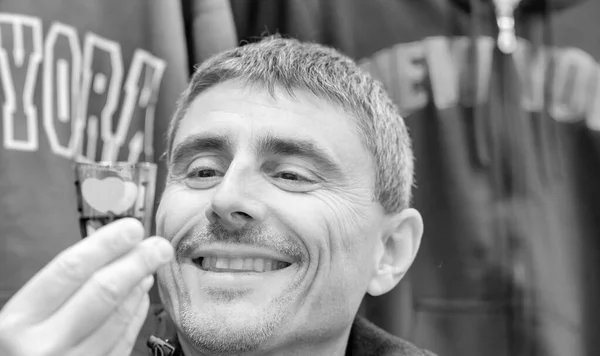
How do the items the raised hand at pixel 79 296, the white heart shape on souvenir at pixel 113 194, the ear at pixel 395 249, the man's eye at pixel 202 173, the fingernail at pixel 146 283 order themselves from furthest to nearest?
the ear at pixel 395 249
the man's eye at pixel 202 173
the white heart shape on souvenir at pixel 113 194
the fingernail at pixel 146 283
the raised hand at pixel 79 296

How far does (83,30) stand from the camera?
6.93 ft

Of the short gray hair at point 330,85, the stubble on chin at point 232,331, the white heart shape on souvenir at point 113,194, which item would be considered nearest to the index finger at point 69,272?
the white heart shape on souvenir at point 113,194

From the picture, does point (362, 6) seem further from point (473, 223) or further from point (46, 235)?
point (46, 235)

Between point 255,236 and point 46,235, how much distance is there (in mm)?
894

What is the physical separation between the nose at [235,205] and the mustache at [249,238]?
0.5 inches

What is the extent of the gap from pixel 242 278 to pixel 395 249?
512 mm

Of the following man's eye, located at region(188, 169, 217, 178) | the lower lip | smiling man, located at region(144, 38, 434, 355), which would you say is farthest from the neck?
man's eye, located at region(188, 169, 217, 178)

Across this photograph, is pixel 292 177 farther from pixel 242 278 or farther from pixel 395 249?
pixel 395 249

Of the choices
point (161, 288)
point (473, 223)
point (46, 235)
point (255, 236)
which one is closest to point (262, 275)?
point (255, 236)

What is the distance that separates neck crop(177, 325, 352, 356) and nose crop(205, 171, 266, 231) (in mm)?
286

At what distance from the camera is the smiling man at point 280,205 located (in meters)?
1.42

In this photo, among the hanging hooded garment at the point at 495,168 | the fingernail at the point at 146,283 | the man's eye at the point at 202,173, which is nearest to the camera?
the fingernail at the point at 146,283

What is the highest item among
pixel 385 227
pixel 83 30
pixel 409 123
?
pixel 83 30

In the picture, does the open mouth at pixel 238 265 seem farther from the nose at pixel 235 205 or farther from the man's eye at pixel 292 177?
the man's eye at pixel 292 177
